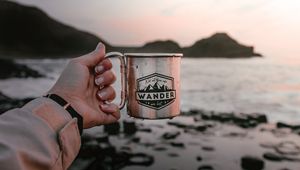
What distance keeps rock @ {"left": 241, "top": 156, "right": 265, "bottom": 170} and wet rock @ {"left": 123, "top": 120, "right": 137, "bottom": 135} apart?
80.8 inches

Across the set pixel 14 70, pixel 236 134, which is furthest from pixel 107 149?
pixel 14 70

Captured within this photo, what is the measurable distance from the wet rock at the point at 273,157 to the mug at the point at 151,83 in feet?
14.1

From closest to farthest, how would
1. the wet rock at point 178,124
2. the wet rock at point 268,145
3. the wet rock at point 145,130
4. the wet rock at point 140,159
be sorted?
1. the wet rock at point 140,159
2. the wet rock at point 268,145
3. the wet rock at point 145,130
4. the wet rock at point 178,124

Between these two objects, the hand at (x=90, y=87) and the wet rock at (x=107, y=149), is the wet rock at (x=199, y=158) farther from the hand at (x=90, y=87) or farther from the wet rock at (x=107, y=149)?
the hand at (x=90, y=87)

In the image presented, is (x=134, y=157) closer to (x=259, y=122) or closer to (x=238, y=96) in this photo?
(x=259, y=122)

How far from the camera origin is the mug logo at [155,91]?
4.36 ft

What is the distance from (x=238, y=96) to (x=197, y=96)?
1.76 metres

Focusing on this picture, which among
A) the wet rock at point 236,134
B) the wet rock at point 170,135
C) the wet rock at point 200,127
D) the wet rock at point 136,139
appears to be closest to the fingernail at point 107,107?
the wet rock at point 136,139

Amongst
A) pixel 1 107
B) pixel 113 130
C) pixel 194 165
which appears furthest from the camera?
pixel 1 107

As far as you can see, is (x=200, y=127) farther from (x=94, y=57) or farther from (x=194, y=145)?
(x=94, y=57)

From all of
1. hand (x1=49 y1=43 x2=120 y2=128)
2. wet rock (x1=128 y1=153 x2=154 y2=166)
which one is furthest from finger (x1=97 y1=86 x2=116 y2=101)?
wet rock (x1=128 y1=153 x2=154 y2=166)

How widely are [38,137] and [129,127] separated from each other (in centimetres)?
567

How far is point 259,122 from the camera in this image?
7262 mm

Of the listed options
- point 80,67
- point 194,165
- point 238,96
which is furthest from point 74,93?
point 238,96
